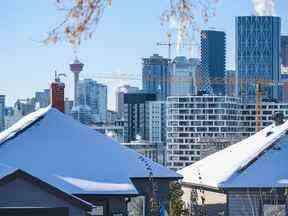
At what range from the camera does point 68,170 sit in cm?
2408

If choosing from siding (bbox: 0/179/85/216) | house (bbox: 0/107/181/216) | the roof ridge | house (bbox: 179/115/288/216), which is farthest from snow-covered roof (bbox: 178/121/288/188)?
siding (bbox: 0/179/85/216)

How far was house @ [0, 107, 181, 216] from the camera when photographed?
2077 cm

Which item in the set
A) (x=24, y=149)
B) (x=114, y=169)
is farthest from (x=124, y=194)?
(x=24, y=149)

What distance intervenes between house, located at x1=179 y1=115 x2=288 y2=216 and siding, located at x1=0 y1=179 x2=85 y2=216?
5.43 meters

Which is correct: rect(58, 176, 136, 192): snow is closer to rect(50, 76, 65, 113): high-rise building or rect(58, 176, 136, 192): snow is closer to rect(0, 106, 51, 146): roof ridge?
rect(0, 106, 51, 146): roof ridge

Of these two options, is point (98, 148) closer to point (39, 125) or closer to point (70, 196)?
point (39, 125)

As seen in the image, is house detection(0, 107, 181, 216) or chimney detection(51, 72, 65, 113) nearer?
house detection(0, 107, 181, 216)

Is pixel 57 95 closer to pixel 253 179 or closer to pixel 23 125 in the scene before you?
pixel 23 125

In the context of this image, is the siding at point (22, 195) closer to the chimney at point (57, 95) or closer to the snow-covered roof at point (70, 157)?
the snow-covered roof at point (70, 157)

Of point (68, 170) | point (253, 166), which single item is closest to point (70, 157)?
point (68, 170)

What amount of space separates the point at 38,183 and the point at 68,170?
344 cm

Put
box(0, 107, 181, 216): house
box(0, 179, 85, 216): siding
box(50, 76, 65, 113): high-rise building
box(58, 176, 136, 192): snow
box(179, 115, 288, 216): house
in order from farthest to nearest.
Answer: box(50, 76, 65, 113): high-rise building < box(179, 115, 288, 216): house < box(58, 176, 136, 192): snow < box(0, 107, 181, 216): house < box(0, 179, 85, 216): siding

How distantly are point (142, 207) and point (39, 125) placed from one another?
3.49m

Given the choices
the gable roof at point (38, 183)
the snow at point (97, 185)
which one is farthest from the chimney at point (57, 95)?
the gable roof at point (38, 183)
